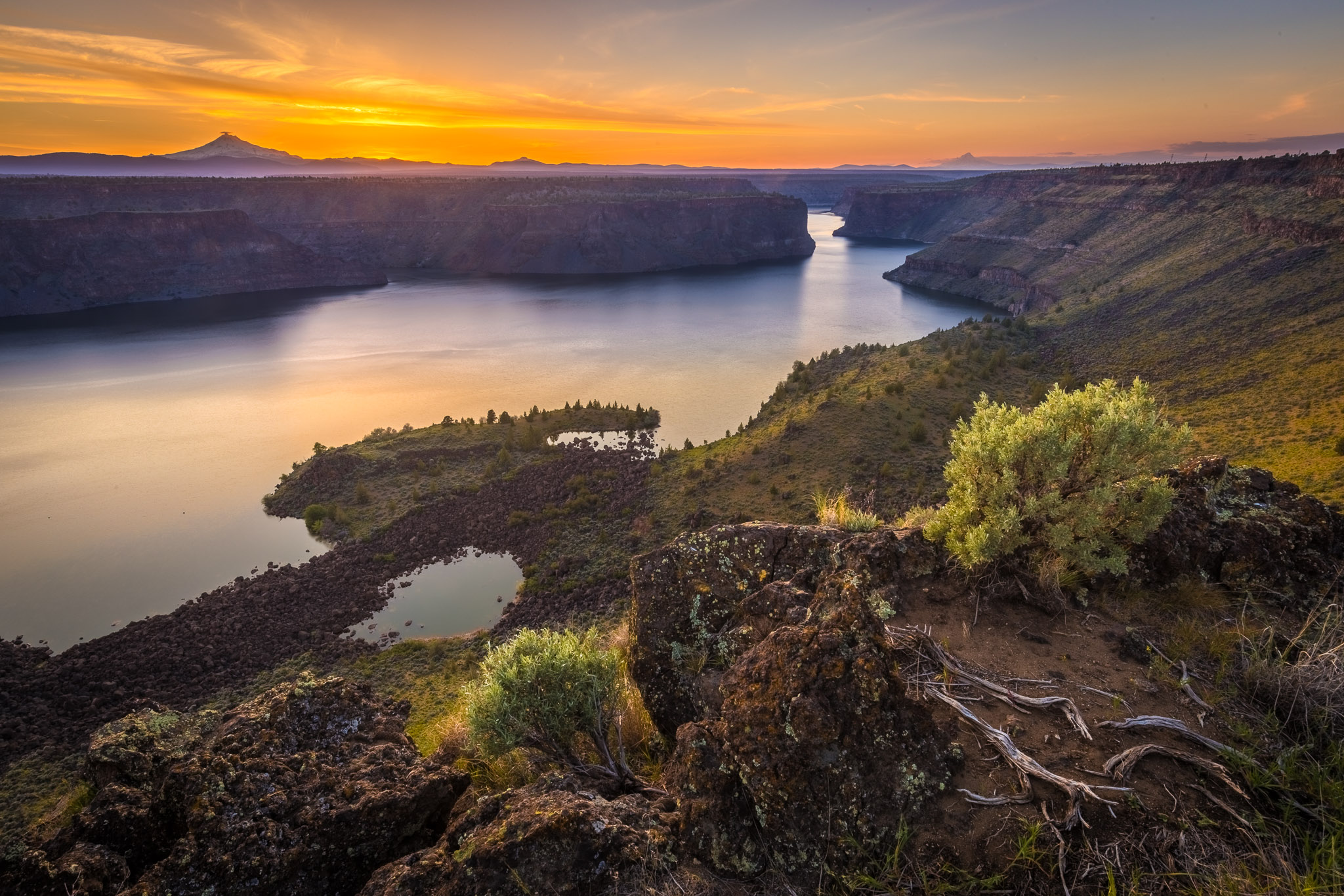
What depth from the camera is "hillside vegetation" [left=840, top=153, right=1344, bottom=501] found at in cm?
3331

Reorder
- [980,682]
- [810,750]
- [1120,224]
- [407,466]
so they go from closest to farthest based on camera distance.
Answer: [810,750]
[980,682]
[407,466]
[1120,224]

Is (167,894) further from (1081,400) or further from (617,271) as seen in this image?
(617,271)

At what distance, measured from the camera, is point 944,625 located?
296 inches

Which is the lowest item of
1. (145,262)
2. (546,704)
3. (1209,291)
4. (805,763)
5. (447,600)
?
(447,600)

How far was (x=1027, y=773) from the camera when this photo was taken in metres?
5.37

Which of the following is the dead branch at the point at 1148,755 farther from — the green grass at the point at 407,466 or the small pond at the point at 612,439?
the small pond at the point at 612,439

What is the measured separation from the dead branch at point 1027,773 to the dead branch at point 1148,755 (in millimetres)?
211

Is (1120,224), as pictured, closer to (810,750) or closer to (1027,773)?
(1027,773)

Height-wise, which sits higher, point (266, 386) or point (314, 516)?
point (266, 386)

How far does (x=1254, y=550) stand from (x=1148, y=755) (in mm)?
5086

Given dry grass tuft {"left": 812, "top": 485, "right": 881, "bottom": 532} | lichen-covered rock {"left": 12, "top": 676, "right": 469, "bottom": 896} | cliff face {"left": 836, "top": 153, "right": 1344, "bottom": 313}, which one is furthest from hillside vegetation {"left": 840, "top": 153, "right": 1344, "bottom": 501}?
lichen-covered rock {"left": 12, "top": 676, "right": 469, "bottom": 896}

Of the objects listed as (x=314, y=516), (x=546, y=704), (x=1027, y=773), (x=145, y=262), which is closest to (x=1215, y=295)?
(x=1027, y=773)

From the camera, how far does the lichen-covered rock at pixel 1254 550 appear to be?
8.43 metres

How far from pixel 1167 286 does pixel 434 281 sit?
122 metres
